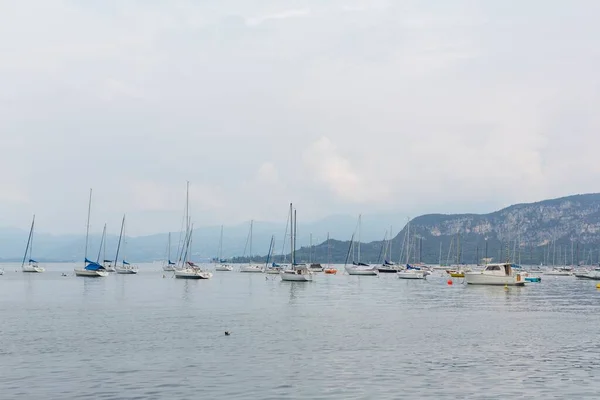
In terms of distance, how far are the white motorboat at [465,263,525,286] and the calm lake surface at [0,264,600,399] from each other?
53.5m

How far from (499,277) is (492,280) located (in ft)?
6.23

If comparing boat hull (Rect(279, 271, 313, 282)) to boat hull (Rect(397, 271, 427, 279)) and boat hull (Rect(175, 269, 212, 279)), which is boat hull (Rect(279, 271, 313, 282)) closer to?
boat hull (Rect(175, 269, 212, 279))

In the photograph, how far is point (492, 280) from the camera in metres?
131

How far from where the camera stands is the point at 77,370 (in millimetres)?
36094

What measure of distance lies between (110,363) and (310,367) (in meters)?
11.2

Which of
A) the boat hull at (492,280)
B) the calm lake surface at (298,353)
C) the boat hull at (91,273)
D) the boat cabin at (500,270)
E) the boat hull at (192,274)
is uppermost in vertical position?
the boat cabin at (500,270)

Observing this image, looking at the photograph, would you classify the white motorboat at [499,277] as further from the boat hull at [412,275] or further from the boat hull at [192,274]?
the boat hull at [192,274]

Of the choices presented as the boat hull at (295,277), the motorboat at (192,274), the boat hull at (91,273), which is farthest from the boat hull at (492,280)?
the boat hull at (91,273)

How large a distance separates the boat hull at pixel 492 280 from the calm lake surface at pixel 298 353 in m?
53.4

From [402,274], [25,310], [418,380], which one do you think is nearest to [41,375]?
[418,380]

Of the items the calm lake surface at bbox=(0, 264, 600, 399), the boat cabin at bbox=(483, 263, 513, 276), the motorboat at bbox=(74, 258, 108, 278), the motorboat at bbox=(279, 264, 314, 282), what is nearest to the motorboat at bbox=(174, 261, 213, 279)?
the motorboat at bbox=(74, 258, 108, 278)

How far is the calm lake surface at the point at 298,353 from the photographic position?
31.4 metres

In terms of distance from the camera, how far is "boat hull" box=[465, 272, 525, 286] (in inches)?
5074

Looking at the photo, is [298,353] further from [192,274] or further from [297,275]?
[192,274]
